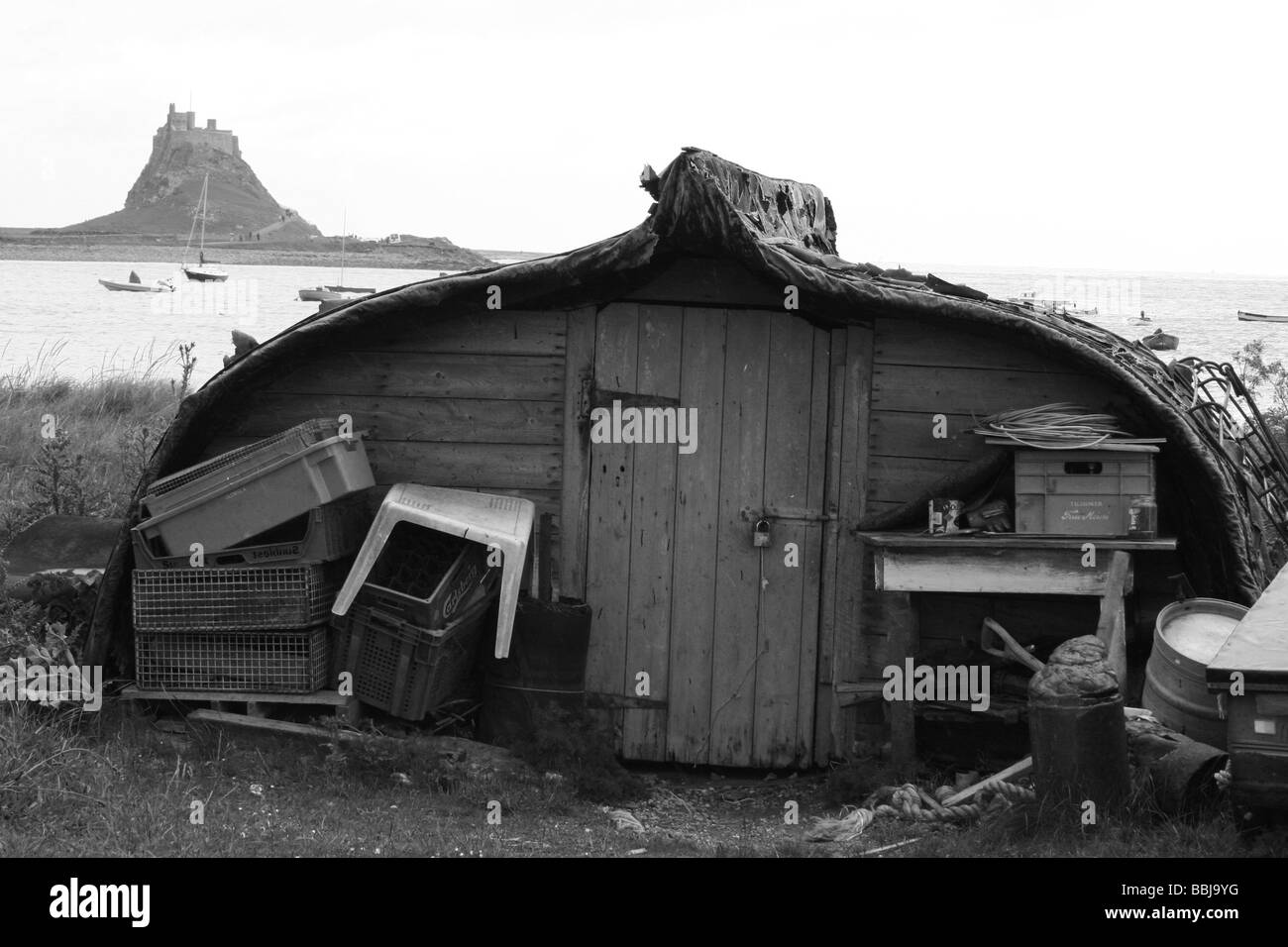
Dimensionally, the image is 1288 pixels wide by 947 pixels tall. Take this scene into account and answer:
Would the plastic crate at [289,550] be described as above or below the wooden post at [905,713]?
above

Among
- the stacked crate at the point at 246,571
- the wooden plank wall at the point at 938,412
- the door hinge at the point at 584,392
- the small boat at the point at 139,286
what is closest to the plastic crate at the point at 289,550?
the stacked crate at the point at 246,571

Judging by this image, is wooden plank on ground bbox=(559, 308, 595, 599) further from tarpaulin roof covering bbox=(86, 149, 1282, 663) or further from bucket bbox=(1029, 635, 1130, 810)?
bucket bbox=(1029, 635, 1130, 810)

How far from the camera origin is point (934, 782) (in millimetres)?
7129

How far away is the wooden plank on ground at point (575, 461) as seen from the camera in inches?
304

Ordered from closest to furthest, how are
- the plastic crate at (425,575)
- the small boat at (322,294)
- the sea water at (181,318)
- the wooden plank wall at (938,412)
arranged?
the plastic crate at (425,575) < the wooden plank wall at (938,412) < the sea water at (181,318) < the small boat at (322,294)

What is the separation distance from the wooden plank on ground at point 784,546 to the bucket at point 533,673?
1091 millimetres

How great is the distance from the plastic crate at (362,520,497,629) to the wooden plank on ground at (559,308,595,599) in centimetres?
65

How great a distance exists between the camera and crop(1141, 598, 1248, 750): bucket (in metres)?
6.32

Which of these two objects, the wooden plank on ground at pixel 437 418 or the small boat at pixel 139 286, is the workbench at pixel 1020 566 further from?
the small boat at pixel 139 286

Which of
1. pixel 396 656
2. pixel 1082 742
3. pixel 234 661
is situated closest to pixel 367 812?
pixel 396 656

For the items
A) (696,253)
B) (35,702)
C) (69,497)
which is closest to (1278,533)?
(696,253)

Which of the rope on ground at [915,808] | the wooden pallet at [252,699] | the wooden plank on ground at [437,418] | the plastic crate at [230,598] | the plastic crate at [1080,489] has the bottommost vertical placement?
the rope on ground at [915,808]

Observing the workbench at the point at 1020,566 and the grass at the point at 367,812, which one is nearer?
the grass at the point at 367,812
